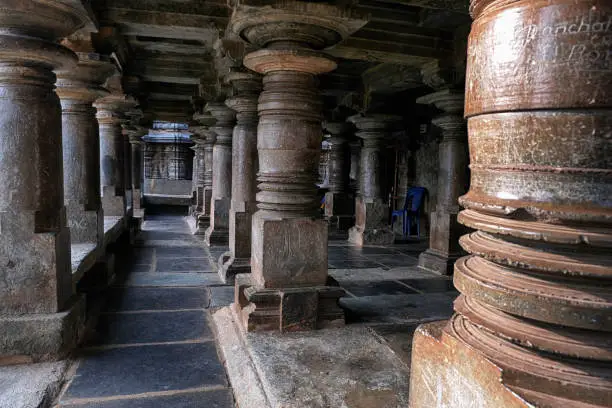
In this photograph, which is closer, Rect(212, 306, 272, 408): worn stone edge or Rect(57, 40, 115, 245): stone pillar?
Rect(212, 306, 272, 408): worn stone edge

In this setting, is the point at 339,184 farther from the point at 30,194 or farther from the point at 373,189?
the point at 30,194

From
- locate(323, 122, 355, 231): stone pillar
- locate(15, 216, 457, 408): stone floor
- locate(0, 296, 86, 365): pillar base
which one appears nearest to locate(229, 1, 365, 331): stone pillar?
locate(15, 216, 457, 408): stone floor

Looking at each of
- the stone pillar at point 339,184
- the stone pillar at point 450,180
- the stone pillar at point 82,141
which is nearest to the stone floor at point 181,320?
the stone pillar at point 450,180

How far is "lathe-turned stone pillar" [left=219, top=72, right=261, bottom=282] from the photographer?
18.6 feet

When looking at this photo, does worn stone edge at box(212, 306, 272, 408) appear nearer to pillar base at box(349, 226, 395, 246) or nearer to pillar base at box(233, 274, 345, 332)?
pillar base at box(233, 274, 345, 332)

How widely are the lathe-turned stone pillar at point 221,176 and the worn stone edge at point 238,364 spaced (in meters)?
3.89

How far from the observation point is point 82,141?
18.1 ft

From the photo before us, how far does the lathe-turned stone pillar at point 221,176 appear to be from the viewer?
7996mm

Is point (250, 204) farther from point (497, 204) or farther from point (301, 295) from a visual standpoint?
point (497, 204)

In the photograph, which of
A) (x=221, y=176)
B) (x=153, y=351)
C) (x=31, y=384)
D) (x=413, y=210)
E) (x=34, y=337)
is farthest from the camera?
(x=413, y=210)

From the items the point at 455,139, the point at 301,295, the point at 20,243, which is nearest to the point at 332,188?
the point at 455,139

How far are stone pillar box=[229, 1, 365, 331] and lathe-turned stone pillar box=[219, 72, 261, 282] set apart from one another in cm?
178

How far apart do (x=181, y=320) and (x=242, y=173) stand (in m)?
2.48

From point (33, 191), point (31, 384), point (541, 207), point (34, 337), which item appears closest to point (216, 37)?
point (33, 191)
